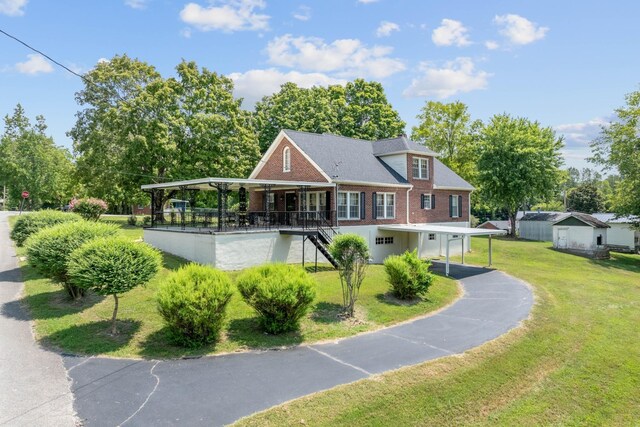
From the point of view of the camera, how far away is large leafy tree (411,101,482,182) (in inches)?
1766

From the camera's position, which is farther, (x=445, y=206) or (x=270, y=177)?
(x=445, y=206)

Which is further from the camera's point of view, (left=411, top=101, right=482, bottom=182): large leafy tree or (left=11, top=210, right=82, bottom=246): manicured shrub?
(left=411, top=101, right=482, bottom=182): large leafy tree

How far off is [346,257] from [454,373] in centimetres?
504

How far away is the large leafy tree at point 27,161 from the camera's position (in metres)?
53.1

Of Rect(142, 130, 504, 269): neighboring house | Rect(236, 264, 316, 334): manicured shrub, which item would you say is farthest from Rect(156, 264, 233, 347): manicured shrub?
Rect(142, 130, 504, 269): neighboring house

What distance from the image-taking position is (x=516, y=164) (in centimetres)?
3912

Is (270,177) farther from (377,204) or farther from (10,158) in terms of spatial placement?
(10,158)

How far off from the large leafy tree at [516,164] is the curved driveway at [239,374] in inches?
1209

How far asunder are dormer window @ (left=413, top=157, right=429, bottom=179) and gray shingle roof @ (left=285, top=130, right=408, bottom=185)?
61.7 inches

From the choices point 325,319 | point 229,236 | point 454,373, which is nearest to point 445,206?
point 229,236

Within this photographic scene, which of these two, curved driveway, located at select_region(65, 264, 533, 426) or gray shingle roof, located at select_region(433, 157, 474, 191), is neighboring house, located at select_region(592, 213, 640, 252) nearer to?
gray shingle roof, located at select_region(433, 157, 474, 191)

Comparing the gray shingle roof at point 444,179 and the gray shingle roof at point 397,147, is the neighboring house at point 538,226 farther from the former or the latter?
the gray shingle roof at point 397,147

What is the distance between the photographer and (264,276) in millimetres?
11039

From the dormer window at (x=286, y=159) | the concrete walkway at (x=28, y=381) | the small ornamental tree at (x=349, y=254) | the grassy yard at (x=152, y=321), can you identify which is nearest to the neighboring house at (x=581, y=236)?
the grassy yard at (x=152, y=321)
